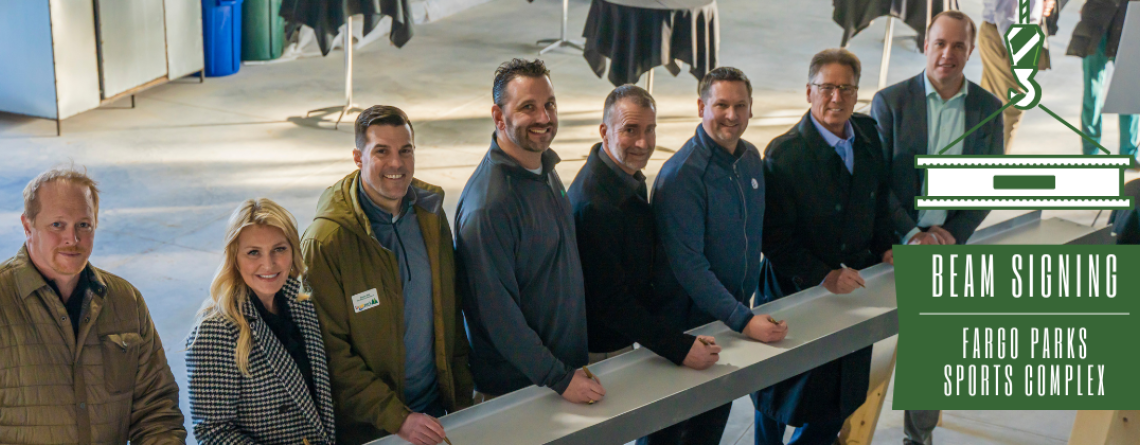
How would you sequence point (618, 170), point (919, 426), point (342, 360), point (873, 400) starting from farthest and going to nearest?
point (919, 426)
point (873, 400)
point (618, 170)
point (342, 360)

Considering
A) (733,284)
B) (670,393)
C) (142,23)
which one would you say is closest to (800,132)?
(733,284)

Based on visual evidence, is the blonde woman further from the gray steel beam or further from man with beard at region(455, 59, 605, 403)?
man with beard at region(455, 59, 605, 403)

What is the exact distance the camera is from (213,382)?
2.07 metres

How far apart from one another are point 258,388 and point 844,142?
1885 mm

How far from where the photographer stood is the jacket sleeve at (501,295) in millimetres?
2365

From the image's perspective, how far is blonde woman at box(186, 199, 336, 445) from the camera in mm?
2072

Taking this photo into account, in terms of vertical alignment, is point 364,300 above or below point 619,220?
below

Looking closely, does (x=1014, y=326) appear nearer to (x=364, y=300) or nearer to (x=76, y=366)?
(x=364, y=300)

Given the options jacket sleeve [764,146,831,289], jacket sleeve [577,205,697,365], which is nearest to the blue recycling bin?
jacket sleeve [764,146,831,289]

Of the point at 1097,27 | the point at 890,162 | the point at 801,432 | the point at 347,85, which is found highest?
the point at 1097,27

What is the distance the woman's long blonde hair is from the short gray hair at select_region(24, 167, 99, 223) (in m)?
0.27

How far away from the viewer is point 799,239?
310 cm

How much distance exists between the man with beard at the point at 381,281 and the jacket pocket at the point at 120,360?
40 cm

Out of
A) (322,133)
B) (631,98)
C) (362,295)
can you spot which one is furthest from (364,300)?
(322,133)
